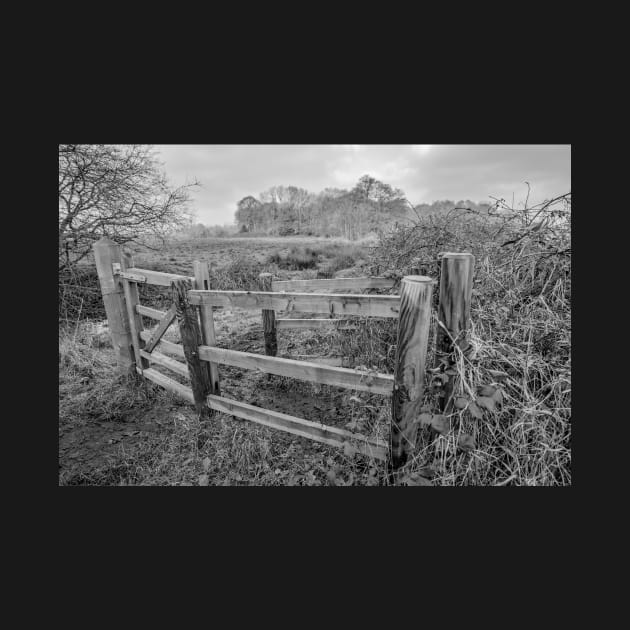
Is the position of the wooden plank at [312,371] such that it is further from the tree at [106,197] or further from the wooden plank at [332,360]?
the tree at [106,197]

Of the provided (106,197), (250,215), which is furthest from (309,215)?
(106,197)

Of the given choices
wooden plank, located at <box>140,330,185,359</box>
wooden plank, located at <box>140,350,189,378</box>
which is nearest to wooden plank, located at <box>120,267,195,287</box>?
wooden plank, located at <box>140,330,185,359</box>

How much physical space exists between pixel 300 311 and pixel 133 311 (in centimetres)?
326

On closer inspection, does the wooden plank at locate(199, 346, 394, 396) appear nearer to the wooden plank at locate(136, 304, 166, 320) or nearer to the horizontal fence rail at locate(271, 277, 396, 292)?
the wooden plank at locate(136, 304, 166, 320)

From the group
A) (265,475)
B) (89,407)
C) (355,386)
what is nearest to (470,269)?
(355,386)

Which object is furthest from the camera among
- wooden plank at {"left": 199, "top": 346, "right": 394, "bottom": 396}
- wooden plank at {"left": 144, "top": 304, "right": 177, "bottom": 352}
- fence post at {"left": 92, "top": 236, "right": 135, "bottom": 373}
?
fence post at {"left": 92, "top": 236, "right": 135, "bottom": 373}

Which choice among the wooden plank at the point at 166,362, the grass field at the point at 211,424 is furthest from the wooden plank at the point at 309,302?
the wooden plank at the point at 166,362

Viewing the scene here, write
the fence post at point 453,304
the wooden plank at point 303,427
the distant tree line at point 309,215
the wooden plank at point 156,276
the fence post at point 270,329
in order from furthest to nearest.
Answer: the distant tree line at point 309,215 → the fence post at point 270,329 → the wooden plank at point 156,276 → the wooden plank at point 303,427 → the fence post at point 453,304

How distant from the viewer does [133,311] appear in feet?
15.8

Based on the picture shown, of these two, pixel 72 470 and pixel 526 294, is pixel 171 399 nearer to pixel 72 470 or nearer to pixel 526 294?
pixel 72 470

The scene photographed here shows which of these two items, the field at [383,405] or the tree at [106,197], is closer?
the field at [383,405]

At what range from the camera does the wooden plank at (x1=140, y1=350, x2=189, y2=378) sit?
408 cm

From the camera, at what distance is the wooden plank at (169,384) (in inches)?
163

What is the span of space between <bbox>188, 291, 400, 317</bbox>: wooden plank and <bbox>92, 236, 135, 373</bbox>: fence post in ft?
6.92
